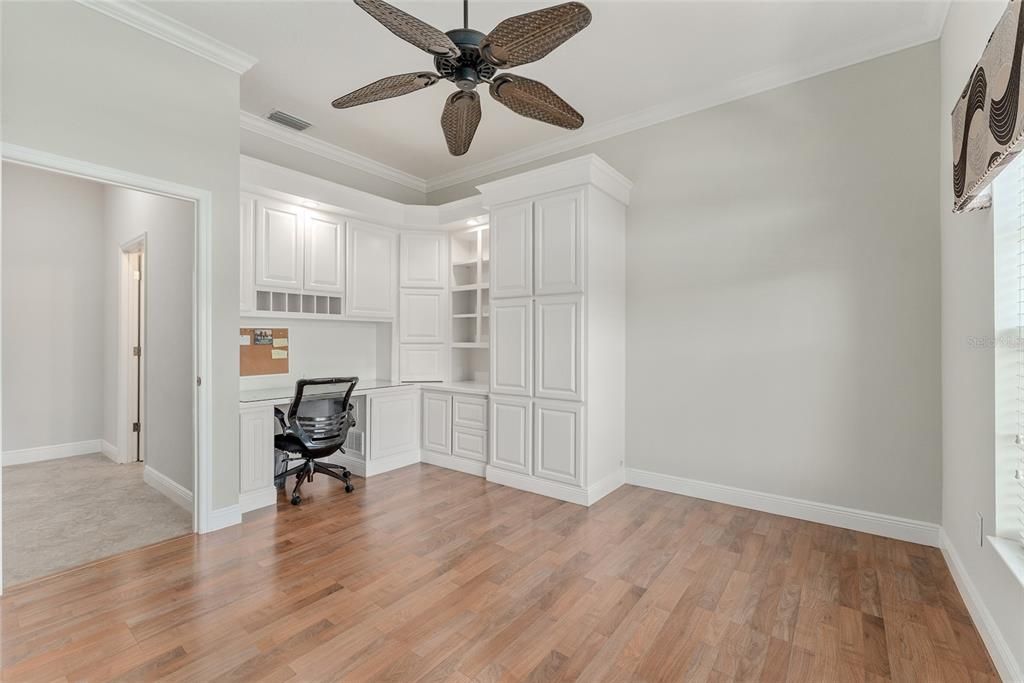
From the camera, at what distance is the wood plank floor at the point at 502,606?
1.78 metres

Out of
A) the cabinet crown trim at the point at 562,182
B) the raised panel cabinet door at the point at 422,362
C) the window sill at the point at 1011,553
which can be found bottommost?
the window sill at the point at 1011,553

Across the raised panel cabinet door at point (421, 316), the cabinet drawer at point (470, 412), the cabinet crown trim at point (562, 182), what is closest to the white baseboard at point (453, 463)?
A: the cabinet drawer at point (470, 412)

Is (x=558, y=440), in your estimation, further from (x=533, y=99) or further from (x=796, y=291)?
(x=533, y=99)

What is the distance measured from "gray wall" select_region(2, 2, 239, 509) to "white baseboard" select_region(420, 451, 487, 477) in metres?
1.80

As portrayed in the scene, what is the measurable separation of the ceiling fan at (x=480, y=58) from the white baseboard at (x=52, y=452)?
16.6 feet

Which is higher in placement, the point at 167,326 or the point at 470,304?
the point at 470,304

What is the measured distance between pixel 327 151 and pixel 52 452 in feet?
13.8

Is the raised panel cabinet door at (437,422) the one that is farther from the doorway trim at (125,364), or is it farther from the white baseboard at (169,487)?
the doorway trim at (125,364)

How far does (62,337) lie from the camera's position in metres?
4.78

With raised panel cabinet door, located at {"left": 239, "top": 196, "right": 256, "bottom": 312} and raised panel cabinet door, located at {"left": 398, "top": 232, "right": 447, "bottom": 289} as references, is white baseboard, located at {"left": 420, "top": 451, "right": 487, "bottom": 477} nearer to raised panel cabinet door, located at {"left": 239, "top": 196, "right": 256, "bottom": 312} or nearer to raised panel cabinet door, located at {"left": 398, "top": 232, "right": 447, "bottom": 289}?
raised panel cabinet door, located at {"left": 398, "top": 232, "right": 447, "bottom": 289}

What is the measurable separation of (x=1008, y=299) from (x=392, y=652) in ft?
9.36

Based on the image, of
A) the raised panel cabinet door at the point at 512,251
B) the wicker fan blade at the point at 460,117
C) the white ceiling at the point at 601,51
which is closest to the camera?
Result: the wicker fan blade at the point at 460,117

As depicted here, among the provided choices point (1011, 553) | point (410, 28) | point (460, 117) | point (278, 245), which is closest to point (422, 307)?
point (278, 245)

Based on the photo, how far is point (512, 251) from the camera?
391 cm
